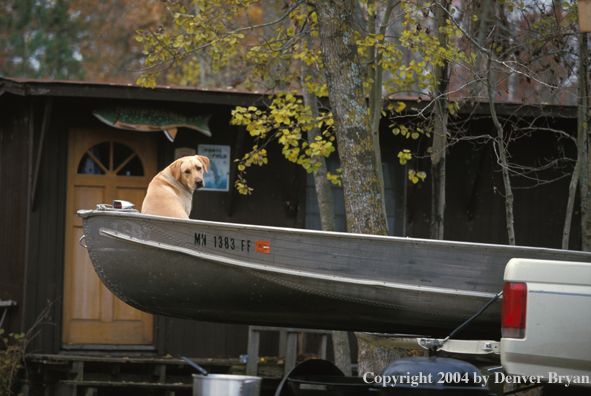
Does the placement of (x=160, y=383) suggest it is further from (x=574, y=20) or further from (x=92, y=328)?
(x=574, y=20)

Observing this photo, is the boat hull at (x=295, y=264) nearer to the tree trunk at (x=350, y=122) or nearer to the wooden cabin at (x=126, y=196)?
the tree trunk at (x=350, y=122)

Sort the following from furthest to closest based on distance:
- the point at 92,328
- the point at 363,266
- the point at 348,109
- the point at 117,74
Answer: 1. the point at 117,74
2. the point at 92,328
3. the point at 348,109
4. the point at 363,266

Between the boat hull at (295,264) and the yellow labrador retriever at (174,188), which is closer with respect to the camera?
the boat hull at (295,264)

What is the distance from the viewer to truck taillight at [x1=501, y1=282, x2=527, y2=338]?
3.74 m

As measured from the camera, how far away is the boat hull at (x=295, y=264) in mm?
4707

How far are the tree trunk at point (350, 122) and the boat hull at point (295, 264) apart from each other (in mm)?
1074

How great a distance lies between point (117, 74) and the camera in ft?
68.8

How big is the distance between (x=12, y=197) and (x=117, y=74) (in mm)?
12814

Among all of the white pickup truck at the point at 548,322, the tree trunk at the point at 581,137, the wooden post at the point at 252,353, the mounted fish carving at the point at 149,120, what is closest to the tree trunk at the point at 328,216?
the wooden post at the point at 252,353

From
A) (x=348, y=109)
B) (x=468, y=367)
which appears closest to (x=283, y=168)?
(x=348, y=109)

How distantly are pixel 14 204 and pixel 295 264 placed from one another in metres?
5.71

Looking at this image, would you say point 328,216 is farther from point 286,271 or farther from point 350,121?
point 286,271

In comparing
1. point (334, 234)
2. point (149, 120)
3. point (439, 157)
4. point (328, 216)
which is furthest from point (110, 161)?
point (334, 234)

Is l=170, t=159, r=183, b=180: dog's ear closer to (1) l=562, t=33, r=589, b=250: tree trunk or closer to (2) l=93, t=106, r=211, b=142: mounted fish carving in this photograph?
(2) l=93, t=106, r=211, b=142: mounted fish carving
